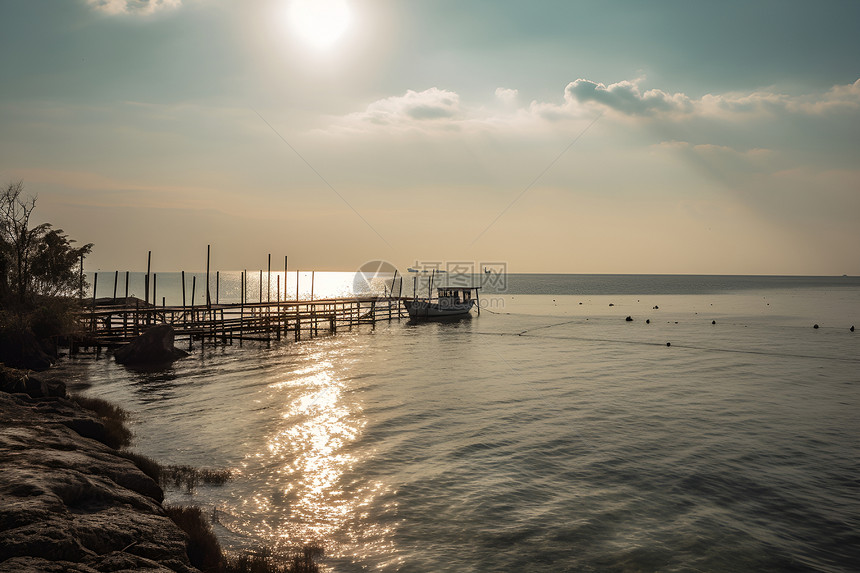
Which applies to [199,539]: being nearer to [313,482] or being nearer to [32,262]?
[313,482]

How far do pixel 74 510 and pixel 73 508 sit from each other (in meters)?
0.11

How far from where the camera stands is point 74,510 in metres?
7.17

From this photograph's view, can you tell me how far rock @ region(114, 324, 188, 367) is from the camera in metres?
27.6

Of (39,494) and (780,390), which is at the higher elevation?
(39,494)

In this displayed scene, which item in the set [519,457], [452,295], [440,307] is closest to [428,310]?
[440,307]

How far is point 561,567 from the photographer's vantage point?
7.85 metres

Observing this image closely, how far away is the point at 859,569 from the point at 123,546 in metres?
10.8

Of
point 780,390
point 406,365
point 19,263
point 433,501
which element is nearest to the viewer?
point 433,501

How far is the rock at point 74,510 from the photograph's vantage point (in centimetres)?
577

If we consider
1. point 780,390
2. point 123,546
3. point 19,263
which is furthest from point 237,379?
point 780,390

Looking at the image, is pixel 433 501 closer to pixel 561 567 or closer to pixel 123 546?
pixel 561 567

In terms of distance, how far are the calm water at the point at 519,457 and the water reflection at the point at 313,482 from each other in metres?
0.05

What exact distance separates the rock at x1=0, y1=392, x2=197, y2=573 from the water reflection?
181 cm

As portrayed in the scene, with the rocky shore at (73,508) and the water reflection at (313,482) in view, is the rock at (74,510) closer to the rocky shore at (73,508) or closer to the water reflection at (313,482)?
the rocky shore at (73,508)
